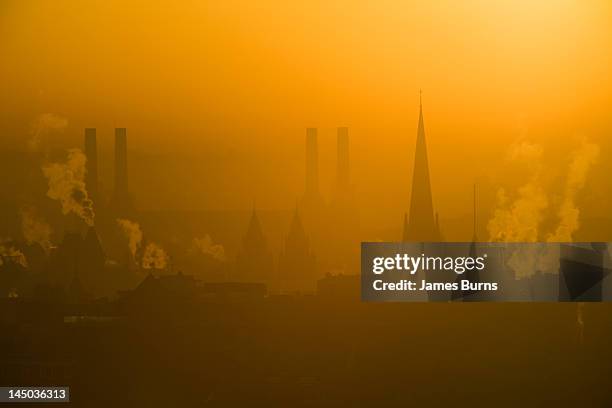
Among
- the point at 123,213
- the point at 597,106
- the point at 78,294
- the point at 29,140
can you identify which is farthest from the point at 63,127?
the point at 597,106

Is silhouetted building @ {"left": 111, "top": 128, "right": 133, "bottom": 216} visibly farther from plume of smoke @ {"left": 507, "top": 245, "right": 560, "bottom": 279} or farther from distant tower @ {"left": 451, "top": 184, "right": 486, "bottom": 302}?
plume of smoke @ {"left": 507, "top": 245, "right": 560, "bottom": 279}

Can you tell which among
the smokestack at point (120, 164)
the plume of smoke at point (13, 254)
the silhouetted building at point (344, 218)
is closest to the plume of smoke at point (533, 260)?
the silhouetted building at point (344, 218)

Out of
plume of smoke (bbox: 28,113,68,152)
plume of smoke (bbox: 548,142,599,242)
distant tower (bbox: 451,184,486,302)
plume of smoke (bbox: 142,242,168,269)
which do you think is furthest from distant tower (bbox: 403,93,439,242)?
plume of smoke (bbox: 28,113,68,152)

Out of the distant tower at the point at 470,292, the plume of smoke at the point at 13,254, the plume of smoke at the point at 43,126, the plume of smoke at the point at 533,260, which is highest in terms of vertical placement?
the plume of smoke at the point at 43,126

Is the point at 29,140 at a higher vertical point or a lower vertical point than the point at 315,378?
higher

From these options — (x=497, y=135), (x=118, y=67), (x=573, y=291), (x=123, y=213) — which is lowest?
(x=573, y=291)

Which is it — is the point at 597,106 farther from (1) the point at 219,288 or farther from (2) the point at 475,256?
(1) the point at 219,288

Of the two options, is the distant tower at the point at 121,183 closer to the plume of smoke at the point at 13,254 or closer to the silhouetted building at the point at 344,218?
the plume of smoke at the point at 13,254
